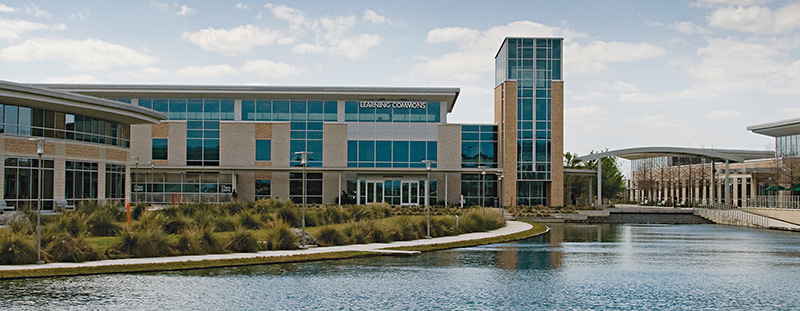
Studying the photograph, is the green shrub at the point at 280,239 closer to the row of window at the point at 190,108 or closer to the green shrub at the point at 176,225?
the green shrub at the point at 176,225

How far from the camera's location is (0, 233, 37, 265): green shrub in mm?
19641

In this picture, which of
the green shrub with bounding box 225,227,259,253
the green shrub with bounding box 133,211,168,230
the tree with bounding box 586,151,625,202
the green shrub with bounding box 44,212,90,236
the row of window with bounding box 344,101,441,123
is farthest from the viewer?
the tree with bounding box 586,151,625,202

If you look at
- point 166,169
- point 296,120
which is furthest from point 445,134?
point 166,169

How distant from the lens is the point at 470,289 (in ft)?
56.3

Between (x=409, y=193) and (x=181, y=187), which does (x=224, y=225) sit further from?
(x=181, y=187)

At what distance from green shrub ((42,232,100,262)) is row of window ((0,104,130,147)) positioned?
16897mm

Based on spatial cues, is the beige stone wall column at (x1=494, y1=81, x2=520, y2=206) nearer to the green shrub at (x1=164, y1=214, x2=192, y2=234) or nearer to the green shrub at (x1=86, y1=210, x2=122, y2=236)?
the green shrub at (x1=164, y1=214, x2=192, y2=234)

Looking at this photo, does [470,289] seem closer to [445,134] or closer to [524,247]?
[524,247]

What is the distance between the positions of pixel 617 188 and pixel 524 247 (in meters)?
60.5

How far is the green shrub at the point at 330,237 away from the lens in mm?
27094

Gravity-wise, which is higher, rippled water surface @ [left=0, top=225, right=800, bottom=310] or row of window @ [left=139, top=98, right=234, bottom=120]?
row of window @ [left=139, top=98, right=234, bottom=120]

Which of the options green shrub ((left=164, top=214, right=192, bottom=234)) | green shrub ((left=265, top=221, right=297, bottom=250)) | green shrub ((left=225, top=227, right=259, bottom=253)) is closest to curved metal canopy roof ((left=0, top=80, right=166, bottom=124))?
green shrub ((left=164, top=214, right=192, bottom=234))

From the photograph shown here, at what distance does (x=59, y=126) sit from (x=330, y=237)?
19.3m

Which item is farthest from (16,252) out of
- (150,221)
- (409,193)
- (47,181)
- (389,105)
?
(389,105)
